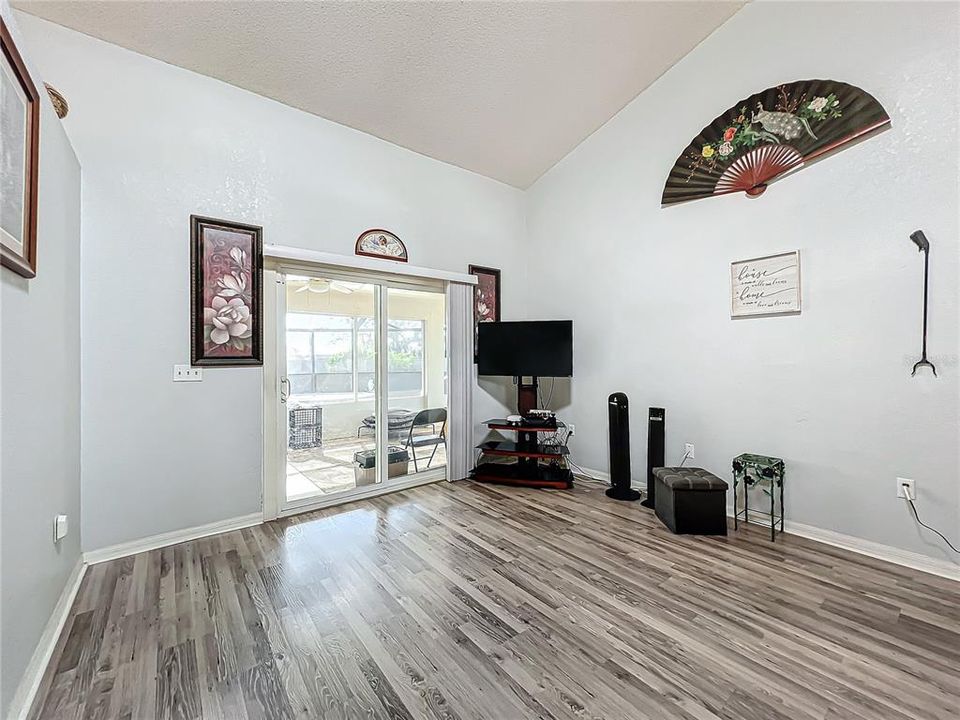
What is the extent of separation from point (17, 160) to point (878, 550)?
4791mm

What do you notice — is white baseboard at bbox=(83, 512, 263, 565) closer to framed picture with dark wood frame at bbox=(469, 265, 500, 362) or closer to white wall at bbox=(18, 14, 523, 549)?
white wall at bbox=(18, 14, 523, 549)

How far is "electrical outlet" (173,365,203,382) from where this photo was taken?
9.24ft

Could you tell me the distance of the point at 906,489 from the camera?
8.04ft

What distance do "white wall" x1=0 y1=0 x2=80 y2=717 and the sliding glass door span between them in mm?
1228

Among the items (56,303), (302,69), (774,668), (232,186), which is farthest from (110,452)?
(774,668)

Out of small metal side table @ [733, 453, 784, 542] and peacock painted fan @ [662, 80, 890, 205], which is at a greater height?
peacock painted fan @ [662, 80, 890, 205]

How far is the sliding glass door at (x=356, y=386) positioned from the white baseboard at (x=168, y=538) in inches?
12.4

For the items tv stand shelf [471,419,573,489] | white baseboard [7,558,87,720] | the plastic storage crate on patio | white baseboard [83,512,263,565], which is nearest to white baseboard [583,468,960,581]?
tv stand shelf [471,419,573,489]

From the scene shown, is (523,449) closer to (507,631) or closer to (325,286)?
(507,631)

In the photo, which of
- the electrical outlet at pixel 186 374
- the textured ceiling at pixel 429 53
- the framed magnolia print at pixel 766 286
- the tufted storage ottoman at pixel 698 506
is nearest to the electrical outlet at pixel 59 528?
the electrical outlet at pixel 186 374

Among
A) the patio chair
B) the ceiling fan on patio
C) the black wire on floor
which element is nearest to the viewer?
the black wire on floor

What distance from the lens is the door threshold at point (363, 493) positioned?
11.0ft

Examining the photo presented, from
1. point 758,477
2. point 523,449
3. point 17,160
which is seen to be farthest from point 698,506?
point 17,160

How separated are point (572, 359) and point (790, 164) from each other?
231cm
